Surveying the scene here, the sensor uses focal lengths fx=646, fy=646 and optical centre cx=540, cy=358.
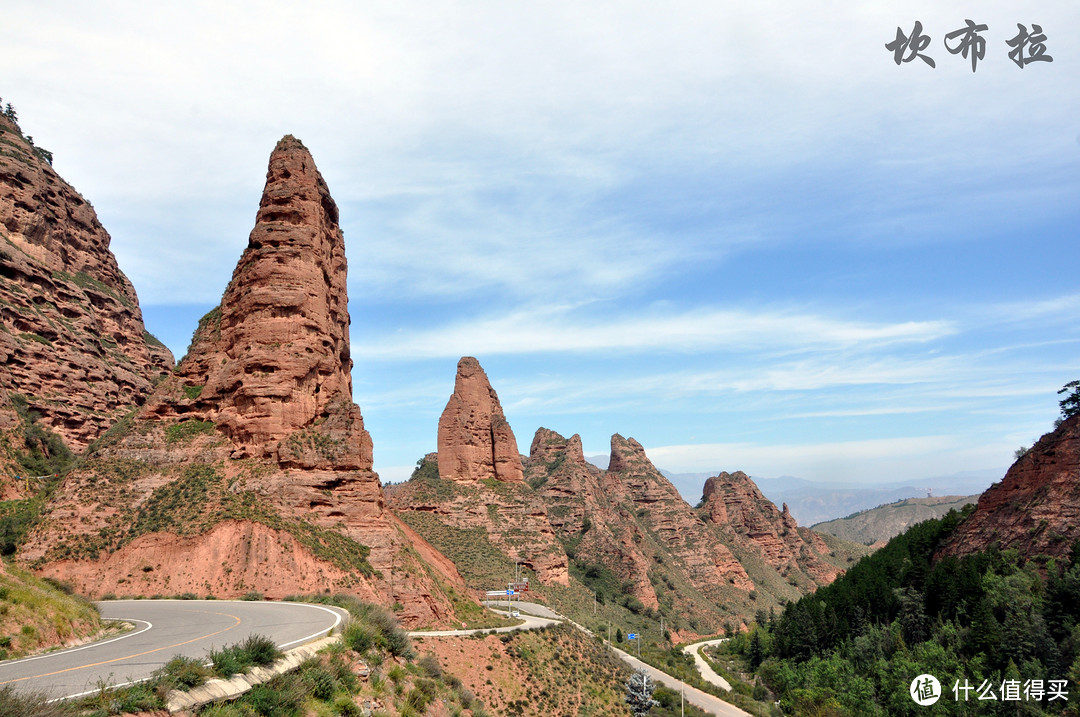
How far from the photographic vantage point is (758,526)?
160875 millimetres

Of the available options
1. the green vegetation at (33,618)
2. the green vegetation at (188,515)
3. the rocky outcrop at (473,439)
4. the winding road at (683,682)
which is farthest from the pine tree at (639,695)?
the rocky outcrop at (473,439)

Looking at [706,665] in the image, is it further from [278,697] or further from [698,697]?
[278,697]

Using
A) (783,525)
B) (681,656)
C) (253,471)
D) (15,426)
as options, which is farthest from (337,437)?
(783,525)

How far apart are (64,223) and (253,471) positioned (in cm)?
6676

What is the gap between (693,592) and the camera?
413 feet

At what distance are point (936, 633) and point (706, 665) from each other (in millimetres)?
45770

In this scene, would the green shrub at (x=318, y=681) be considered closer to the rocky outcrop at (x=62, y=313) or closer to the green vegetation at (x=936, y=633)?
the green vegetation at (x=936, y=633)

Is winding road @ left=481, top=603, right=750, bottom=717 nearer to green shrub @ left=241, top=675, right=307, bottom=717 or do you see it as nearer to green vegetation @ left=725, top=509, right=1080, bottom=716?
green vegetation @ left=725, top=509, right=1080, bottom=716

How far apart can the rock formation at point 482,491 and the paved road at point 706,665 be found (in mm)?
21148

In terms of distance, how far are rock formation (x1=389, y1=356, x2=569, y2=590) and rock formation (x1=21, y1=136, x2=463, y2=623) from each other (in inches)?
1413

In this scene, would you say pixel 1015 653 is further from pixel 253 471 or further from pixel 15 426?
pixel 15 426

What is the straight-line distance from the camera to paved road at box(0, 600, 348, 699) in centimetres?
1380

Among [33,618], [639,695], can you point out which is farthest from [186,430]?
[639,695]

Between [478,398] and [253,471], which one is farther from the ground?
[478,398]
